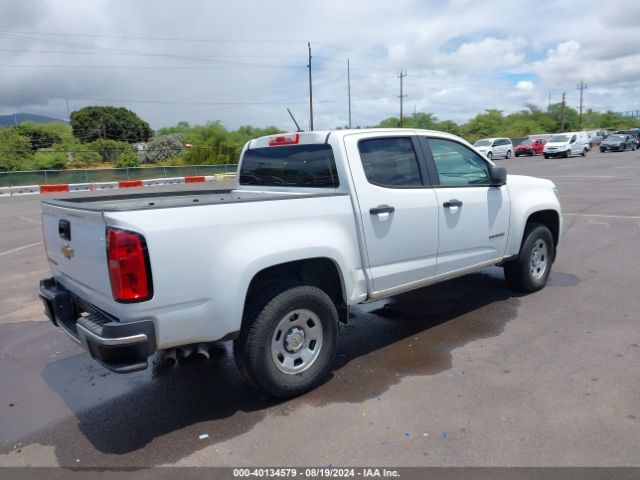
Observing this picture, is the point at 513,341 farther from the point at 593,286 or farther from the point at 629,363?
the point at 593,286

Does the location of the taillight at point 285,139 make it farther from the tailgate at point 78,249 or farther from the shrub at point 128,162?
the shrub at point 128,162

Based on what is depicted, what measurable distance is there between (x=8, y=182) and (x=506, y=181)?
2566 centimetres

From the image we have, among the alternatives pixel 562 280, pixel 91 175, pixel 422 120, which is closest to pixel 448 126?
pixel 422 120

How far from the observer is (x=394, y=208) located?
4180 mm

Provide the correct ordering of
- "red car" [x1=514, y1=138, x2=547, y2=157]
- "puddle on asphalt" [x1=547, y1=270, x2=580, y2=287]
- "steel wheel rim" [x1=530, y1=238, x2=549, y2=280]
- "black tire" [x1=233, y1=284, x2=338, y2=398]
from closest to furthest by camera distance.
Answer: "black tire" [x1=233, y1=284, x2=338, y2=398], "steel wheel rim" [x1=530, y1=238, x2=549, y2=280], "puddle on asphalt" [x1=547, y1=270, x2=580, y2=287], "red car" [x1=514, y1=138, x2=547, y2=157]

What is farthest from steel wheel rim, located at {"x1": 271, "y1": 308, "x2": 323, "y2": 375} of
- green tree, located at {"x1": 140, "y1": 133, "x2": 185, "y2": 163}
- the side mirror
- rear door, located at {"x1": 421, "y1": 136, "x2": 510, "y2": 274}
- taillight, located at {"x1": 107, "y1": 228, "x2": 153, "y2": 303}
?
green tree, located at {"x1": 140, "y1": 133, "x2": 185, "y2": 163}

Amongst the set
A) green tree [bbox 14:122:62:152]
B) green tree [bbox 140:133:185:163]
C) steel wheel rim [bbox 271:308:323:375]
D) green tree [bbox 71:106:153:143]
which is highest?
green tree [bbox 71:106:153:143]

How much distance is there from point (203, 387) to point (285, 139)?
2.23 m

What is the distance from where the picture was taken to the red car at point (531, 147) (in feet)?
137

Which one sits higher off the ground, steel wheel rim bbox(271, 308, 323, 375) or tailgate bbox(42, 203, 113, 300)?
tailgate bbox(42, 203, 113, 300)

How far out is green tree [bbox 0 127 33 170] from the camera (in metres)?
41.2

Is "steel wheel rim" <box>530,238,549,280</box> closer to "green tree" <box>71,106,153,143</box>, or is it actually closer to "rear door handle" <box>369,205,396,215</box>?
"rear door handle" <box>369,205,396,215</box>

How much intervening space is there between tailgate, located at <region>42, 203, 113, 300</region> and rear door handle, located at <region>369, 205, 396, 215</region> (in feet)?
6.47

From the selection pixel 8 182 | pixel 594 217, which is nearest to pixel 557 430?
pixel 594 217
